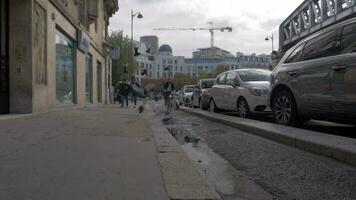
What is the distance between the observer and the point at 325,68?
8445 mm

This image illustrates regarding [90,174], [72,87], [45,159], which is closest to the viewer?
[90,174]

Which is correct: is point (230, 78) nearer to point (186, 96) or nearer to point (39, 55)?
point (39, 55)

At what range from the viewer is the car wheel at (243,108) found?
13.7 meters

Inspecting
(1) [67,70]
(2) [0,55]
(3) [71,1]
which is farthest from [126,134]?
(3) [71,1]

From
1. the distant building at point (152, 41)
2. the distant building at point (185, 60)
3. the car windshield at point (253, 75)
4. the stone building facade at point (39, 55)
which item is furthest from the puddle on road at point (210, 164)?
the distant building at point (152, 41)

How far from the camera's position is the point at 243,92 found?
13805 millimetres

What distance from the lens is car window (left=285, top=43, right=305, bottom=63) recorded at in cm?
972

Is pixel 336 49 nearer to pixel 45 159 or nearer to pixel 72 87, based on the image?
pixel 45 159

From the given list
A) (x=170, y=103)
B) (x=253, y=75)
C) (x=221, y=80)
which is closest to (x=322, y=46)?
(x=253, y=75)

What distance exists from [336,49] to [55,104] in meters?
12.0

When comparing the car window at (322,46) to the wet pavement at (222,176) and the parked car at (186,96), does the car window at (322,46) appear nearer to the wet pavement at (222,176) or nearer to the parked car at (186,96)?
the wet pavement at (222,176)

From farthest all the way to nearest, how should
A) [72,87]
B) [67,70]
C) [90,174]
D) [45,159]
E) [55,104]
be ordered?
[72,87]
[67,70]
[55,104]
[45,159]
[90,174]

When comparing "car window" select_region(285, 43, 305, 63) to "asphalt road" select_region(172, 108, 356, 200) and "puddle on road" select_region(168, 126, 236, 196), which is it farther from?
"puddle on road" select_region(168, 126, 236, 196)

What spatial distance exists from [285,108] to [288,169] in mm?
3696
